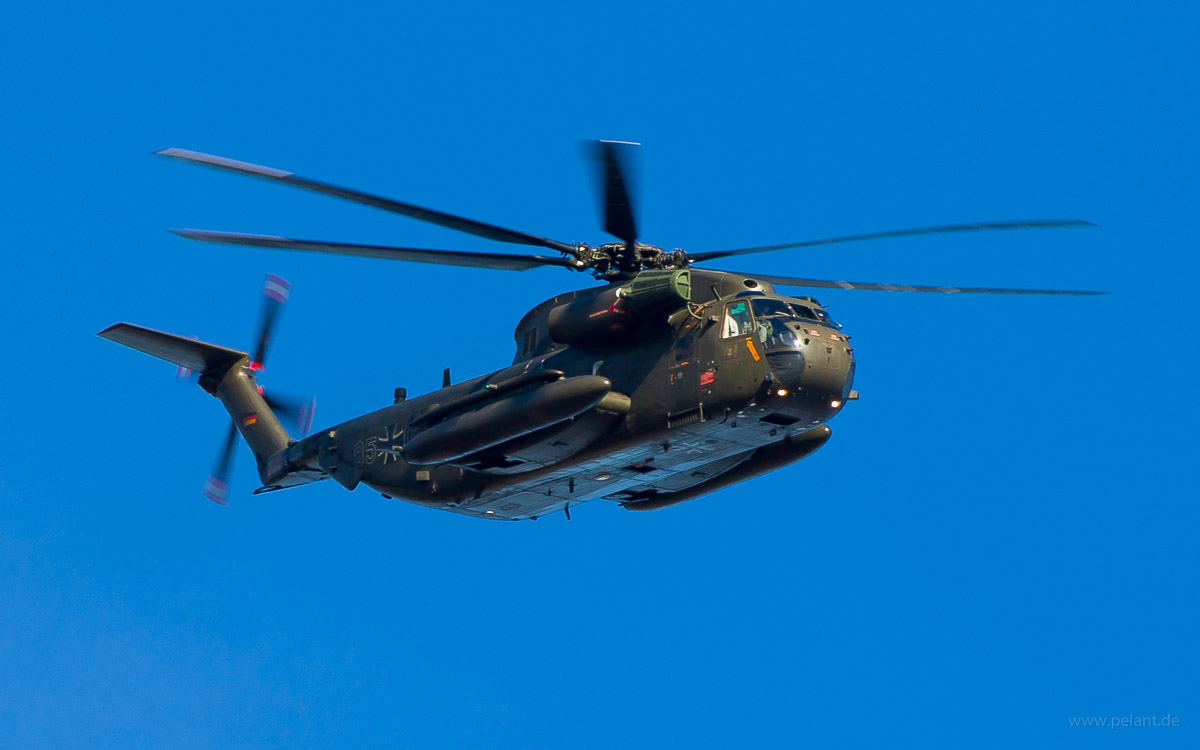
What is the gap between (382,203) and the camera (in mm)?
24297

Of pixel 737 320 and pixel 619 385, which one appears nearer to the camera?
pixel 737 320

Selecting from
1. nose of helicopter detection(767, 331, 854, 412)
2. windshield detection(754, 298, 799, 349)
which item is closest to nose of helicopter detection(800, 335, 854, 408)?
nose of helicopter detection(767, 331, 854, 412)

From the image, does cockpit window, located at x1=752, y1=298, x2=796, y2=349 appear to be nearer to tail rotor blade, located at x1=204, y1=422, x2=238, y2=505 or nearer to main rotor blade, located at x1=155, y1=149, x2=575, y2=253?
main rotor blade, located at x1=155, y1=149, x2=575, y2=253

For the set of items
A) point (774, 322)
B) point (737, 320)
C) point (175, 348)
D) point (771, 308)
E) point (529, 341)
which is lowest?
point (774, 322)

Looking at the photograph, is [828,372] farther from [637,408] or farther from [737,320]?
[637,408]

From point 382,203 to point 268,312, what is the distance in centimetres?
1251

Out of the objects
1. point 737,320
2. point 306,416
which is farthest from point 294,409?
point 737,320

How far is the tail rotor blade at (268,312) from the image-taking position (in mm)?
35719

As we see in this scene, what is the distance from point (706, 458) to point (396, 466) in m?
6.93

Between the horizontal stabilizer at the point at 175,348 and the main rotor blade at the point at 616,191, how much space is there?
42.1 feet

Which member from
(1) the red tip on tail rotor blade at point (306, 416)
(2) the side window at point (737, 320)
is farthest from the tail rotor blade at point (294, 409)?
(2) the side window at point (737, 320)

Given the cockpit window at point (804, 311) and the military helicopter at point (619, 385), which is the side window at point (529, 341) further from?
the cockpit window at point (804, 311)

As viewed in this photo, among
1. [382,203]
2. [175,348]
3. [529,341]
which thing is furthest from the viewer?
[175,348]

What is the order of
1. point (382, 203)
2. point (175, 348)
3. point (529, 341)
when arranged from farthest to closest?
point (175, 348), point (529, 341), point (382, 203)
